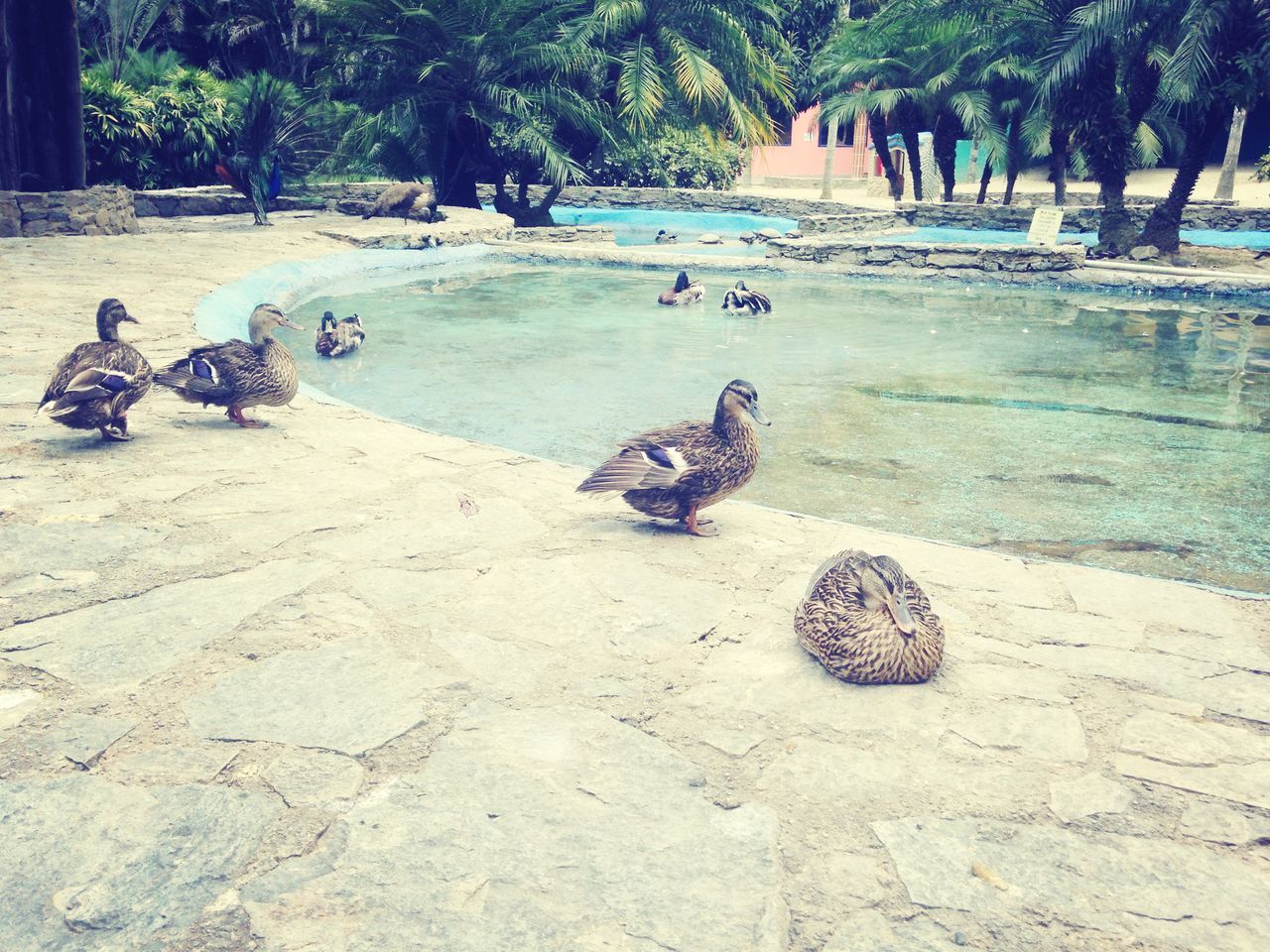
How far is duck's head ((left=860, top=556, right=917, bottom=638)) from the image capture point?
10.8 feet

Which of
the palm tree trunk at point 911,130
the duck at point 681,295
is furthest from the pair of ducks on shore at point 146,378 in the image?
the palm tree trunk at point 911,130

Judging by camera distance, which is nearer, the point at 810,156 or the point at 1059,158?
the point at 1059,158

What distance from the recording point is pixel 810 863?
2412 millimetres

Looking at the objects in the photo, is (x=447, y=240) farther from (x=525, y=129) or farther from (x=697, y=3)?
(x=697, y=3)

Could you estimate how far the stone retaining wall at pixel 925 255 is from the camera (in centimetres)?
1781

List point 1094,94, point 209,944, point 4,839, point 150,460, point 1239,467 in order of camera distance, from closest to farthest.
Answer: point 209,944, point 4,839, point 150,460, point 1239,467, point 1094,94

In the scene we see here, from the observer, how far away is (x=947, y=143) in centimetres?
2742

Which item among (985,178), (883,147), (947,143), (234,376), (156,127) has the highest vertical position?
(883,147)

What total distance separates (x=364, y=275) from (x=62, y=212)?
4.16 metres

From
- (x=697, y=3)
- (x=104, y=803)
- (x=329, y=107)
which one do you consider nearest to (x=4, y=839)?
(x=104, y=803)

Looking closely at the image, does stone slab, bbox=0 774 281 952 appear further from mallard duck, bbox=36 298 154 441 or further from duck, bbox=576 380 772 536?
mallard duck, bbox=36 298 154 441

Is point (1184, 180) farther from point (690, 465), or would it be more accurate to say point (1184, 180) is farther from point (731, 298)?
point (690, 465)

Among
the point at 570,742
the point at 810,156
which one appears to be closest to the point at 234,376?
the point at 570,742

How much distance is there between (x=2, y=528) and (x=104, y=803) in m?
2.18
